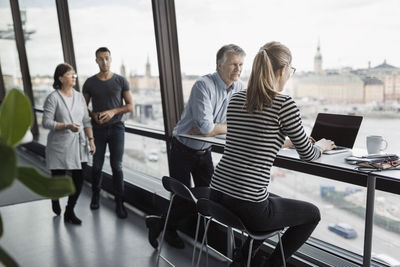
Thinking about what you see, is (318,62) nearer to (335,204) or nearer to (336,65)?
(336,65)

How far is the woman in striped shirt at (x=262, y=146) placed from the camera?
1802mm

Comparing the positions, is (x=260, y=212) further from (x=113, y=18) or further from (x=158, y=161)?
(x=113, y=18)

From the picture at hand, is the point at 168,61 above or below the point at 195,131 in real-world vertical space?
above

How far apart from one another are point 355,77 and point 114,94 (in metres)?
2.31

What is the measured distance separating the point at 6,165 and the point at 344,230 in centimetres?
236

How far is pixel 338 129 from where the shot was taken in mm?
2227

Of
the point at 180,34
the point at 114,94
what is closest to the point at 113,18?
the point at 114,94

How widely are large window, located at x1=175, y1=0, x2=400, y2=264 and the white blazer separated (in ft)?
5.18

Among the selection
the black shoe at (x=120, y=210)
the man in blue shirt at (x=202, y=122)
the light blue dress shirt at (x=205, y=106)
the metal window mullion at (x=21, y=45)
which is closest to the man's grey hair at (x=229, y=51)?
the man in blue shirt at (x=202, y=122)

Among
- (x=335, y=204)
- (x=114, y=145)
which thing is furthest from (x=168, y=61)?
(x=335, y=204)

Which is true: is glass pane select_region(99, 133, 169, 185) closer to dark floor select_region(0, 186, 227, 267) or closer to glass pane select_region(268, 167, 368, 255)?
dark floor select_region(0, 186, 227, 267)

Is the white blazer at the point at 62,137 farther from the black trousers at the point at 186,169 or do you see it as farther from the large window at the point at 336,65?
the large window at the point at 336,65

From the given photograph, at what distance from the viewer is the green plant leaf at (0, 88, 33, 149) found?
0.65 m

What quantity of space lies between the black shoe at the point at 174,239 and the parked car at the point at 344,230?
3.88 ft
